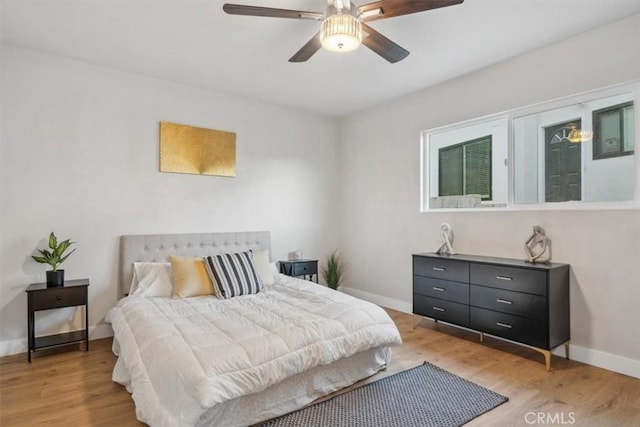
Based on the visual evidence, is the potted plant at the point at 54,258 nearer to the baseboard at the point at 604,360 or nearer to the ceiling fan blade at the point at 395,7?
the ceiling fan blade at the point at 395,7

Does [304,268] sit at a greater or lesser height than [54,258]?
lesser

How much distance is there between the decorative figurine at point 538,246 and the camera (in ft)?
10.0

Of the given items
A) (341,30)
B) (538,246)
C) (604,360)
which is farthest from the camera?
(538,246)

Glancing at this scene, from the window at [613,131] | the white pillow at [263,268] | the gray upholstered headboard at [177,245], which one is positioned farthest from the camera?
the white pillow at [263,268]

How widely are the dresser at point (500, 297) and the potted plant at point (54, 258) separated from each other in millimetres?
3420

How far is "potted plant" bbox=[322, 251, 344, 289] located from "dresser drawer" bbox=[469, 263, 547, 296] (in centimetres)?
215

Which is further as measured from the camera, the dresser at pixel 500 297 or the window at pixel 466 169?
the window at pixel 466 169

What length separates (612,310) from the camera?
2.71 m

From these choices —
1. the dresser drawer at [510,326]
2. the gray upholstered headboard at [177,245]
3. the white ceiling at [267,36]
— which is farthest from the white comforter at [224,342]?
the white ceiling at [267,36]

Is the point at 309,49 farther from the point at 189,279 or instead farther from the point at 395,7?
the point at 189,279

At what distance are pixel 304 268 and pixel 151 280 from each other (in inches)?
73.5

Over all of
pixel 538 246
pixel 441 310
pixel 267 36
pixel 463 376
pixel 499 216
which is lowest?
pixel 463 376

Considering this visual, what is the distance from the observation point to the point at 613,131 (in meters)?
2.79

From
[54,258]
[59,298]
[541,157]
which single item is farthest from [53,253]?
[541,157]
